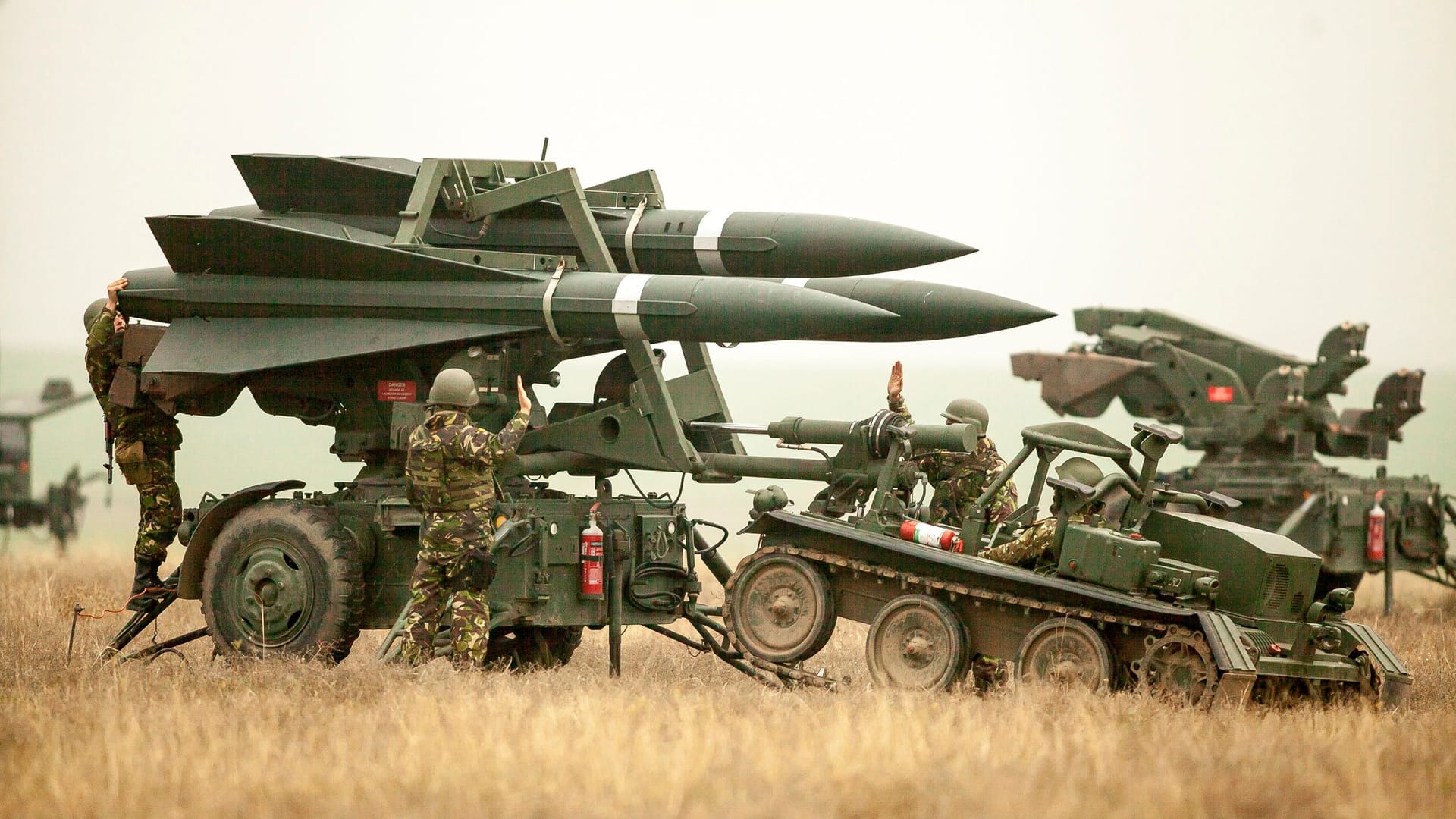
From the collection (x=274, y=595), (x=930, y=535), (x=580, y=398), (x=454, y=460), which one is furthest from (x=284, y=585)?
(x=580, y=398)

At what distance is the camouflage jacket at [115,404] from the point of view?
11.3 meters

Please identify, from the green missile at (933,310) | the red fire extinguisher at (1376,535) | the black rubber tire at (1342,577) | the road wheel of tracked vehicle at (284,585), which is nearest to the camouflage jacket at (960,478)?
the green missile at (933,310)

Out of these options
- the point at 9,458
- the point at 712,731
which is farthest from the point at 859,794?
the point at 9,458

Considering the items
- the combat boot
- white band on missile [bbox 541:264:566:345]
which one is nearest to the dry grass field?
the combat boot

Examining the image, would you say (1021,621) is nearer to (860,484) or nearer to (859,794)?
(860,484)

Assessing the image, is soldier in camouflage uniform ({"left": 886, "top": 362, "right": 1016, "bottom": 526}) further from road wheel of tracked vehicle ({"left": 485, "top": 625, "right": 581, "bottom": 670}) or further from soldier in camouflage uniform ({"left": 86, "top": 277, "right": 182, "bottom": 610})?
soldier in camouflage uniform ({"left": 86, "top": 277, "right": 182, "bottom": 610})

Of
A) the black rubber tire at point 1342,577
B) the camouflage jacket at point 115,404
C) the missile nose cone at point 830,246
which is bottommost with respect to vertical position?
the black rubber tire at point 1342,577

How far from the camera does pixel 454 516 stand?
32.2 ft

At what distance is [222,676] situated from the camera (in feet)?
31.5

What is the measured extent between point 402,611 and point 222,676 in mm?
1165

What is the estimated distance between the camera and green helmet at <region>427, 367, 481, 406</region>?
991 centimetres

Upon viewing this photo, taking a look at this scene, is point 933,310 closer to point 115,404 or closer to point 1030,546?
point 1030,546

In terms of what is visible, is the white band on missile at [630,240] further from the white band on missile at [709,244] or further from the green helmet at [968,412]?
the green helmet at [968,412]

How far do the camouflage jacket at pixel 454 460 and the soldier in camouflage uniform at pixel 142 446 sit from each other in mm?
2442
